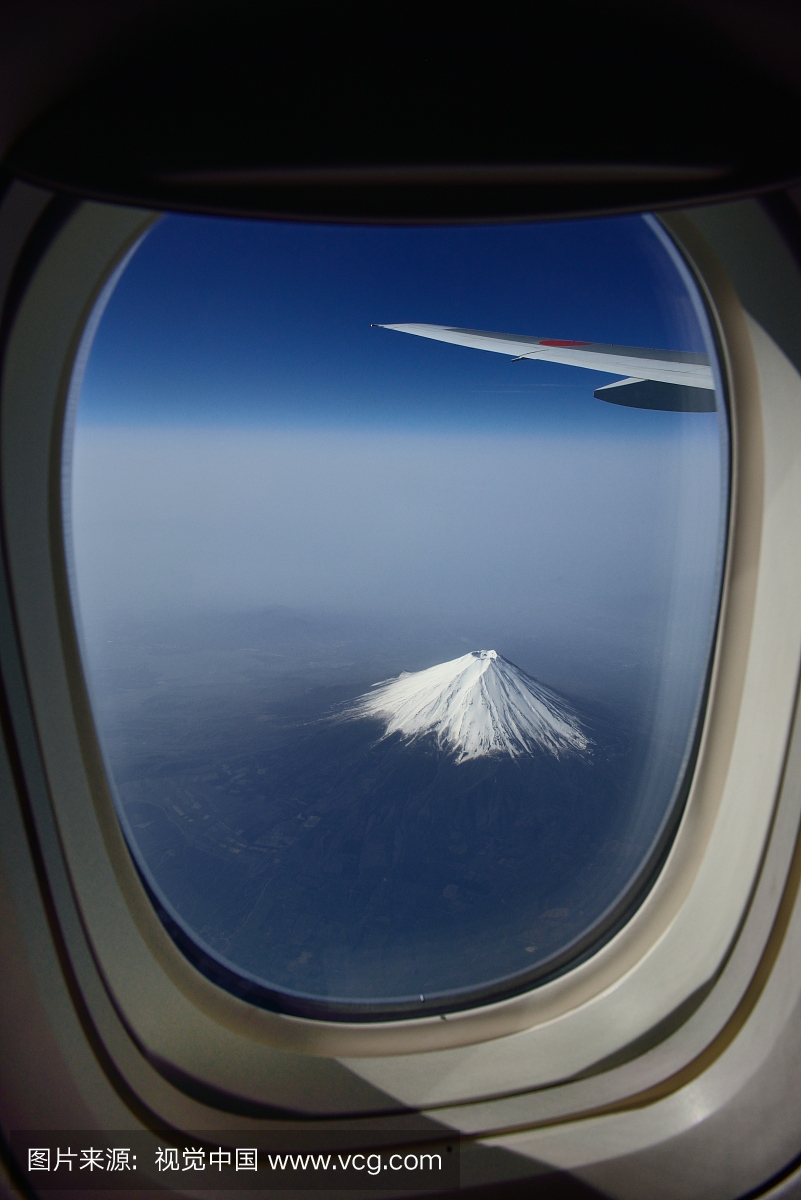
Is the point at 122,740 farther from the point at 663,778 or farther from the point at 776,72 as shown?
the point at 776,72

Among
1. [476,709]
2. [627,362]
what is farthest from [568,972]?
[627,362]

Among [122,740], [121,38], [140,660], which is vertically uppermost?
[121,38]

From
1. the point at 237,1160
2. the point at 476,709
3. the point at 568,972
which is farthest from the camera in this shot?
the point at 476,709

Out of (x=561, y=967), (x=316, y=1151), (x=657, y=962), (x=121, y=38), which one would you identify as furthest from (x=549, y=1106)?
(x=121, y=38)

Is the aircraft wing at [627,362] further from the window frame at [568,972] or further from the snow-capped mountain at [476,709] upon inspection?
the snow-capped mountain at [476,709]

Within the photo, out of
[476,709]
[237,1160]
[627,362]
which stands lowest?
[237,1160]

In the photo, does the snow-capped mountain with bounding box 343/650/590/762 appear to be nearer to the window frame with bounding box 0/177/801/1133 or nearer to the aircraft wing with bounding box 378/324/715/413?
the window frame with bounding box 0/177/801/1133

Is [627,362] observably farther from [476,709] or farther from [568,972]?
[568,972]
